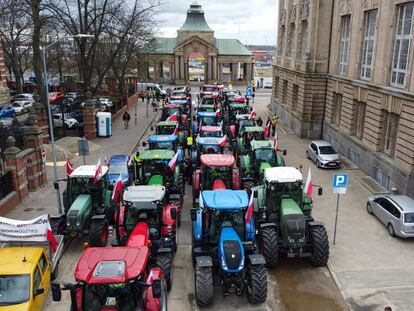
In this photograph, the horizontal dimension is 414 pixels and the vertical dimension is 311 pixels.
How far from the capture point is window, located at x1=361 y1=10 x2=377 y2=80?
2416cm

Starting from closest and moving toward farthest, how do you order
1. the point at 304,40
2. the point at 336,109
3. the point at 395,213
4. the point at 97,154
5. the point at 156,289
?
the point at 156,289 → the point at 395,213 → the point at 97,154 → the point at 336,109 → the point at 304,40

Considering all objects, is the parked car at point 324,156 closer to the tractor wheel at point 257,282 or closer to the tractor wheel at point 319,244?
the tractor wheel at point 319,244

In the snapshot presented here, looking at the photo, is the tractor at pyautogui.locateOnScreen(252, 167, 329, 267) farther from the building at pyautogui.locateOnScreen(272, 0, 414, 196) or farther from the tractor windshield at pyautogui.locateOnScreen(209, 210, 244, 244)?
the building at pyautogui.locateOnScreen(272, 0, 414, 196)

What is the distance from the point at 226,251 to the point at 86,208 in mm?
5786

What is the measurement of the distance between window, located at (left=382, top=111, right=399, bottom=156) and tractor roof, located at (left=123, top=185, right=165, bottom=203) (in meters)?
14.1

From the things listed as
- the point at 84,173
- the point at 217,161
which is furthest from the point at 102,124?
the point at 217,161

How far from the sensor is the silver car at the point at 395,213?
14716 millimetres

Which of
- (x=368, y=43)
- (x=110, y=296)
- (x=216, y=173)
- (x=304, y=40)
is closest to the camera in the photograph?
(x=110, y=296)

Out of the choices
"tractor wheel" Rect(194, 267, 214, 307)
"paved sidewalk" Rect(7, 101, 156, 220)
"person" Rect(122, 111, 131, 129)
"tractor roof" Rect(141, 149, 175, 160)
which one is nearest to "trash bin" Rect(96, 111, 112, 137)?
"paved sidewalk" Rect(7, 101, 156, 220)

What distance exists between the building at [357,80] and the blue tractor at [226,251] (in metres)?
10.8

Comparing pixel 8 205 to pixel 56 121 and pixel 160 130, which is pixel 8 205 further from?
pixel 56 121

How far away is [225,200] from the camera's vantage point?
11531 millimetres

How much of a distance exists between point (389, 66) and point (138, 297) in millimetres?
18738

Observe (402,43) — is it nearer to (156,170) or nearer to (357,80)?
(357,80)
